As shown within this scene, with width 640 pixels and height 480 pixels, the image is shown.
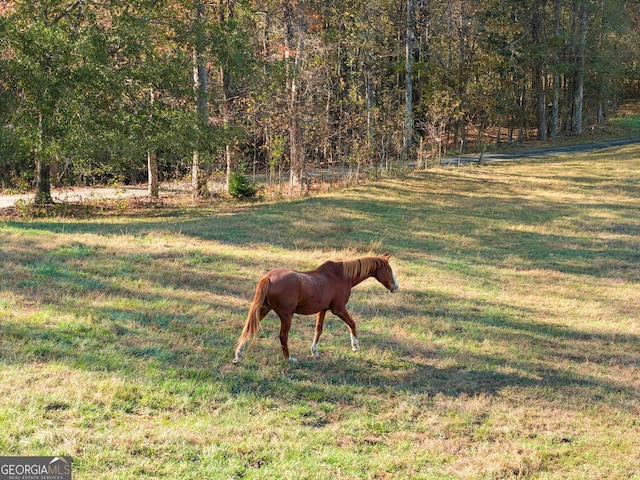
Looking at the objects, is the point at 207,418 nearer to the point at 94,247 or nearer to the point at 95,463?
the point at 95,463

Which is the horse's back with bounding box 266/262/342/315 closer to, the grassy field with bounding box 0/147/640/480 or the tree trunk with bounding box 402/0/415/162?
the grassy field with bounding box 0/147/640/480

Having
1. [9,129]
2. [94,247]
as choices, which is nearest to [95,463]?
[94,247]

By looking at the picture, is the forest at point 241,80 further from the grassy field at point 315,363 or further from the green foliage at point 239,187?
the grassy field at point 315,363

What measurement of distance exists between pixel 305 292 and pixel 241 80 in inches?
734

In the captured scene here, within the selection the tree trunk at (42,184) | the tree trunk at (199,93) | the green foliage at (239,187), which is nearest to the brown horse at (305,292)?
the tree trunk at (199,93)

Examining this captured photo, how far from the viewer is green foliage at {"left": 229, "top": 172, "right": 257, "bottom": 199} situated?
21578 millimetres

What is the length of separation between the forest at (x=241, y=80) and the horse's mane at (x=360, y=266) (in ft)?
37.4

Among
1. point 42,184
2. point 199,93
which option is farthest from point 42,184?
point 199,93

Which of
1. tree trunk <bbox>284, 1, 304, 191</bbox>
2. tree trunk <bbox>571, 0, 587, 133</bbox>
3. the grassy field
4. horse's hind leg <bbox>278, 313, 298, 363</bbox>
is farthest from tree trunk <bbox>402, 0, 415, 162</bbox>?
horse's hind leg <bbox>278, 313, 298, 363</bbox>

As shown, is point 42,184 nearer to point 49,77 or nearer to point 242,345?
point 49,77

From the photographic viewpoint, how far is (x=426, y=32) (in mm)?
38344

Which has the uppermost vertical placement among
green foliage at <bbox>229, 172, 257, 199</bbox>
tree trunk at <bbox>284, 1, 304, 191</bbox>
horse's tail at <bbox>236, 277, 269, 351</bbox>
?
tree trunk at <bbox>284, 1, 304, 191</bbox>

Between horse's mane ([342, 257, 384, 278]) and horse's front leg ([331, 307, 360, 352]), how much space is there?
38cm

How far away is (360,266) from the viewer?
643 centimetres
